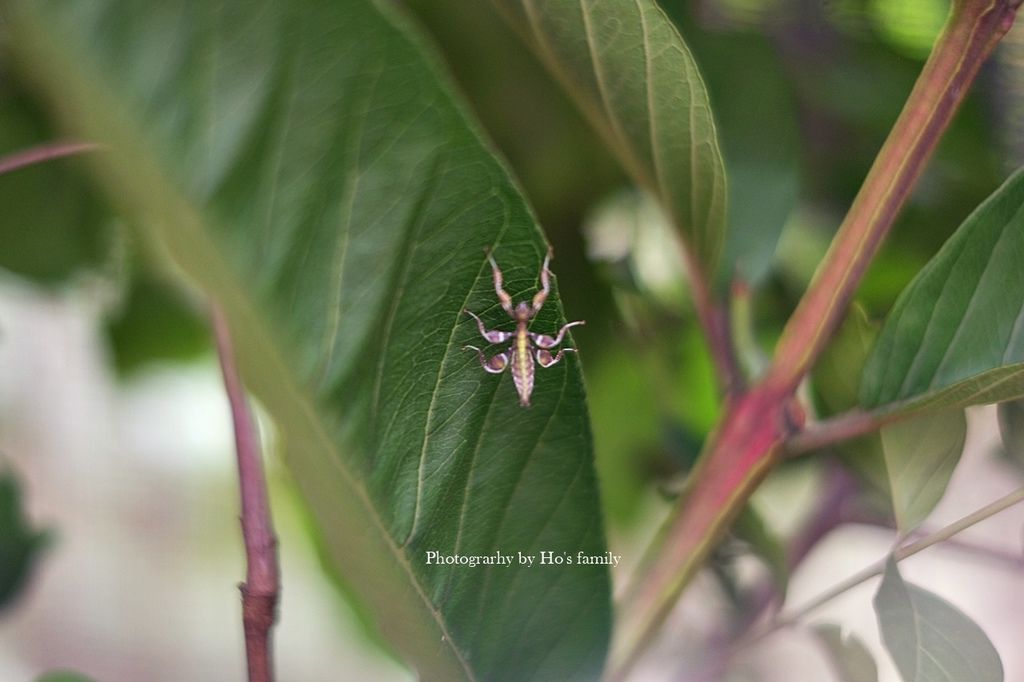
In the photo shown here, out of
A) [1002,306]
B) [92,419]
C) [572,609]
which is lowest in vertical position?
[572,609]

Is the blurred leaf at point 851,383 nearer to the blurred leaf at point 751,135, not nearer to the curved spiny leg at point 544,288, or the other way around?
the blurred leaf at point 751,135

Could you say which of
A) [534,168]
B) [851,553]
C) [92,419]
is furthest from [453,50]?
[92,419]

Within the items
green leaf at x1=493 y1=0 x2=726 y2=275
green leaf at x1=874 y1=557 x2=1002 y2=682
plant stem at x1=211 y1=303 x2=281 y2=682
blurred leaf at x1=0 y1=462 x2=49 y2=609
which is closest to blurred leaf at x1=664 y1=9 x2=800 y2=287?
green leaf at x1=493 y1=0 x2=726 y2=275

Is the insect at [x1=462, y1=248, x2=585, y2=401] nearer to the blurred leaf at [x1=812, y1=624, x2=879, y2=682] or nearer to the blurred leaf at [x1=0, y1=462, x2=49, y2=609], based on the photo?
the blurred leaf at [x1=812, y1=624, x2=879, y2=682]

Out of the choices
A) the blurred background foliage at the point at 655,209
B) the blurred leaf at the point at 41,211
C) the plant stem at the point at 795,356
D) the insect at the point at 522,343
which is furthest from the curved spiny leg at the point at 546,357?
the blurred leaf at the point at 41,211

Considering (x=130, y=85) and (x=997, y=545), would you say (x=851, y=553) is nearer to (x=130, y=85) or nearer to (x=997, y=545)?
(x=997, y=545)

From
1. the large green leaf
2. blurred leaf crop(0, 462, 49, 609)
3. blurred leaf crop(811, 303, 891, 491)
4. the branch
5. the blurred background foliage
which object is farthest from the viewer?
blurred leaf crop(0, 462, 49, 609)
